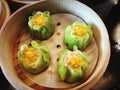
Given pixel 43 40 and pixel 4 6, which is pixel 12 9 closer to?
pixel 4 6

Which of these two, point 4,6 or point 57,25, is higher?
point 4,6

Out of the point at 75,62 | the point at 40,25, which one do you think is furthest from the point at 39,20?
the point at 75,62

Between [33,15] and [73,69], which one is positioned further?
[33,15]

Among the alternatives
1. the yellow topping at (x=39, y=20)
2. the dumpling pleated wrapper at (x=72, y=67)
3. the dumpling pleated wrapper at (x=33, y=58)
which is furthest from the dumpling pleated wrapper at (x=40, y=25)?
the dumpling pleated wrapper at (x=72, y=67)

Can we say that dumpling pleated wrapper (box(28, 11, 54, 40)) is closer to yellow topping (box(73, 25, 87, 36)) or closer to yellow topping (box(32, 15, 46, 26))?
yellow topping (box(32, 15, 46, 26))

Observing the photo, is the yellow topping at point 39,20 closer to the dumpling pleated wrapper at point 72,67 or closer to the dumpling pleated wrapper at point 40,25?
the dumpling pleated wrapper at point 40,25

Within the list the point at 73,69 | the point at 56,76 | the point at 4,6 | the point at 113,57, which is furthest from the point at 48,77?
the point at 4,6

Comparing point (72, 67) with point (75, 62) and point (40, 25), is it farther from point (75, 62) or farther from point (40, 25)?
point (40, 25)

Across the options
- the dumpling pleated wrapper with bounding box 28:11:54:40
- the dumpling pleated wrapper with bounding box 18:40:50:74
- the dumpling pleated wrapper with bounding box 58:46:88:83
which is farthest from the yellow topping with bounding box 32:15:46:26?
the dumpling pleated wrapper with bounding box 58:46:88:83

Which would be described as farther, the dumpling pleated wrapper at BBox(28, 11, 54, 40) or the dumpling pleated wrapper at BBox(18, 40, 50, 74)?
the dumpling pleated wrapper at BBox(28, 11, 54, 40)
